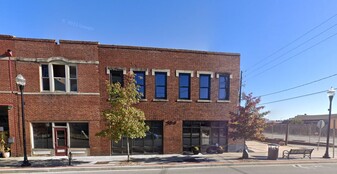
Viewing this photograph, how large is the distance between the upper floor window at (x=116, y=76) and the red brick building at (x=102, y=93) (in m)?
0.07

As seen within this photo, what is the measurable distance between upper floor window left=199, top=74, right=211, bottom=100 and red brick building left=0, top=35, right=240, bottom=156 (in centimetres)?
8

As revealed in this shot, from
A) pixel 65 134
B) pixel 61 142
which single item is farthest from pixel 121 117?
pixel 61 142

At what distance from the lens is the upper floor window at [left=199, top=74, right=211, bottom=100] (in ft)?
50.0

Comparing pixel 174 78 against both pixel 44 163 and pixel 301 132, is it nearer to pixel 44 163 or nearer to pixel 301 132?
pixel 44 163

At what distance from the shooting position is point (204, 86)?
15312 millimetres

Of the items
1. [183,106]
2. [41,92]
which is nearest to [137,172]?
[183,106]

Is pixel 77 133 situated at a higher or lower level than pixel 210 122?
lower

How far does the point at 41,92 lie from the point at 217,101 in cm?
1316

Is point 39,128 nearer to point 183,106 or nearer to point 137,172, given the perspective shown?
point 137,172

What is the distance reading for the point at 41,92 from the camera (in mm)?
12820

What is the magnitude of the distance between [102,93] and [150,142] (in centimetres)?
529

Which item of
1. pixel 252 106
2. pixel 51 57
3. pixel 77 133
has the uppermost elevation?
pixel 51 57

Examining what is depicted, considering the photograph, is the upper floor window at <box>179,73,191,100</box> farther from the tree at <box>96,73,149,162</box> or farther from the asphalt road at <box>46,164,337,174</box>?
the asphalt road at <box>46,164,337,174</box>

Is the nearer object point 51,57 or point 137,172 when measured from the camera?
point 137,172
